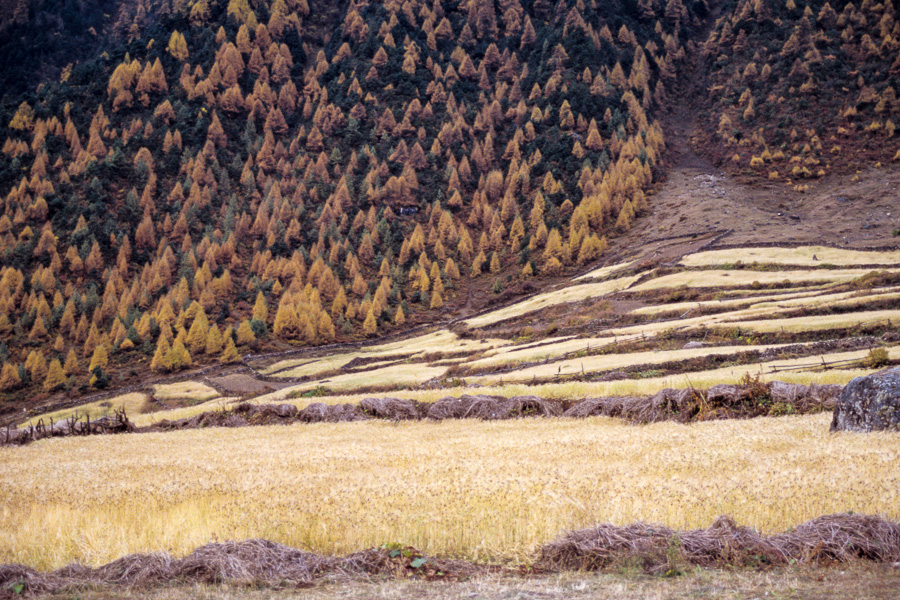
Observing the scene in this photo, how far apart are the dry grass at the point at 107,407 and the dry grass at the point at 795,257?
286 feet

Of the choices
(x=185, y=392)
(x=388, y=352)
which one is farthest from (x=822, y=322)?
(x=185, y=392)

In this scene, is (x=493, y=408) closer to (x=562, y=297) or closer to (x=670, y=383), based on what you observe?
(x=670, y=383)

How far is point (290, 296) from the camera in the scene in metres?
140

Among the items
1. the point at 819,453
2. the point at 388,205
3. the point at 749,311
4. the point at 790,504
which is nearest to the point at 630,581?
the point at 790,504

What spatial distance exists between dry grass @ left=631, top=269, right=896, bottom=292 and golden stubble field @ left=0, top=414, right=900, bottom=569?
201ft

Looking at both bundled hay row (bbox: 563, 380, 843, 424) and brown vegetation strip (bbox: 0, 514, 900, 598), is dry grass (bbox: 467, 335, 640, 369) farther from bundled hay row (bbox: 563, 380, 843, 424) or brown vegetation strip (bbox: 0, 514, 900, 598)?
brown vegetation strip (bbox: 0, 514, 900, 598)

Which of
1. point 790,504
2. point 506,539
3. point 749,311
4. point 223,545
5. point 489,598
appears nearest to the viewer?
point 489,598

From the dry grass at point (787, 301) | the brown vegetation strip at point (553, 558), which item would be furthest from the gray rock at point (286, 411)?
the dry grass at point (787, 301)

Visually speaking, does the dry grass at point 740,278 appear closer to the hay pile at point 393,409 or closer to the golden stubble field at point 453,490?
the hay pile at point 393,409

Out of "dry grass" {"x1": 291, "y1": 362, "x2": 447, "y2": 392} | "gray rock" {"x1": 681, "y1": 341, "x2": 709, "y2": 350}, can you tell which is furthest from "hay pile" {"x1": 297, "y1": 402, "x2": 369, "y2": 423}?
"gray rock" {"x1": 681, "y1": 341, "x2": 709, "y2": 350}

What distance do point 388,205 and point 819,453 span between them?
A: 186131 mm

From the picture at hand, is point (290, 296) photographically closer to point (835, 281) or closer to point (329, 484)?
point (835, 281)

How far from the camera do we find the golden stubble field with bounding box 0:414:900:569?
9828 mm

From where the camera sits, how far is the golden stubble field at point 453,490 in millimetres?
9828
